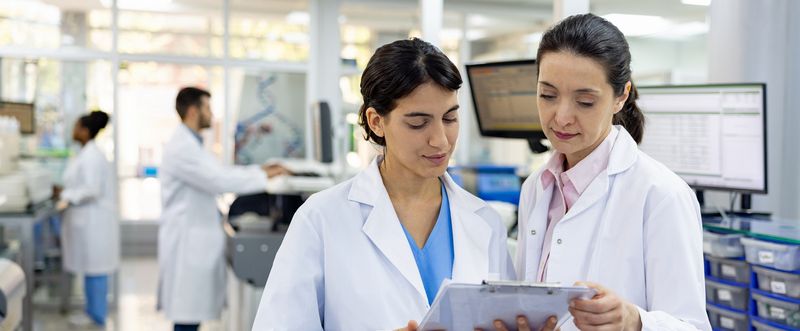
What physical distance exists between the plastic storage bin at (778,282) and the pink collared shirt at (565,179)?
0.86 metres

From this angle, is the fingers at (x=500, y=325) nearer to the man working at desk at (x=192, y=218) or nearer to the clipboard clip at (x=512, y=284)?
the clipboard clip at (x=512, y=284)

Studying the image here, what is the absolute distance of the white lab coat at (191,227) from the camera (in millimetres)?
4035

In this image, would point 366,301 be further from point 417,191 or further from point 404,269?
point 417,191

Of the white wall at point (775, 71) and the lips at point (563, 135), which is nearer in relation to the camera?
the lips at point (563, 135)

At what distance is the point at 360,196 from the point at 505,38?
8.51m

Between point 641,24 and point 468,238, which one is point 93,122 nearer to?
point 468,238

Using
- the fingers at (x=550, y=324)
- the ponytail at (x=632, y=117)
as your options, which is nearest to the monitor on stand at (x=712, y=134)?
the ponytail at (x=632, y=117)

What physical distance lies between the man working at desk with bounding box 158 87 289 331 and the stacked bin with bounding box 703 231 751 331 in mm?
2512

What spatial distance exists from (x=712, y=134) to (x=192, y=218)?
108 inches

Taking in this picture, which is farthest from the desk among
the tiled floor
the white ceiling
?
the white ceiling

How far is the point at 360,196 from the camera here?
4.87 feet

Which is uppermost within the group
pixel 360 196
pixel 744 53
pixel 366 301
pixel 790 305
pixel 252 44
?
pixel 252 44

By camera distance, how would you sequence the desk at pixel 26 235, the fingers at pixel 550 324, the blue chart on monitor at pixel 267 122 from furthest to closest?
the blue chart on monitor at pixel 267 122, the desk at pixel 26 235, the fingers at pixel 550 324

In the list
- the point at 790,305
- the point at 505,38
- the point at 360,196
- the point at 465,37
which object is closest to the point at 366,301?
the point at 360,196
